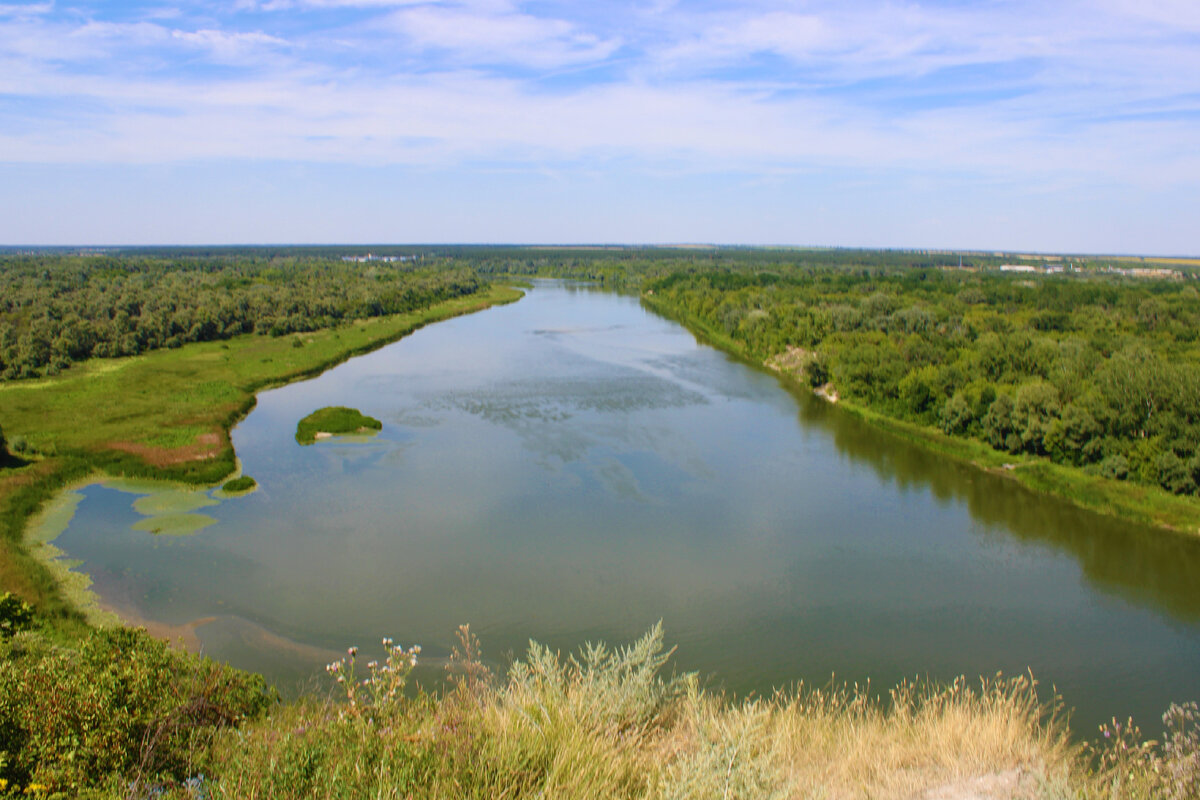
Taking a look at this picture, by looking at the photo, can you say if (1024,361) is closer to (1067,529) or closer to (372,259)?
(1067,529)

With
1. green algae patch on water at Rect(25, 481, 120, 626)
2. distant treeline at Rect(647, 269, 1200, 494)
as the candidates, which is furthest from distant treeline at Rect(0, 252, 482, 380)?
distant treeline at Rect(647, 269, 1200, 494)

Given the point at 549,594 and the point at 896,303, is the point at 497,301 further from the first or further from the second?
the point at 549,594

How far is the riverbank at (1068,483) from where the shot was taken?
631 inches

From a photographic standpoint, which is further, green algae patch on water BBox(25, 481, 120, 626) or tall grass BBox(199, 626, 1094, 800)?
green algae patch on water BBox(25, 481, 120, 626)

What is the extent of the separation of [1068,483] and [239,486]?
19.1m

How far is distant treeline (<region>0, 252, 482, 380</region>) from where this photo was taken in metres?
30.6

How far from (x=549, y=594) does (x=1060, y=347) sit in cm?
2121

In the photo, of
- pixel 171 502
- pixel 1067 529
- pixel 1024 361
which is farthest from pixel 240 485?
pixel 1024 361

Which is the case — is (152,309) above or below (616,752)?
above

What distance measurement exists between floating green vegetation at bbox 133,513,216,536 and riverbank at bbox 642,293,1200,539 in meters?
18.6

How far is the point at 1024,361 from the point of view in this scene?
2428 cm

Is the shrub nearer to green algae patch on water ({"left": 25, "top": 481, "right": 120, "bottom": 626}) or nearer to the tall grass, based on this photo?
green algae patch on water ({"left": 25, "top": 481, "right": 120, "bottom": 626})

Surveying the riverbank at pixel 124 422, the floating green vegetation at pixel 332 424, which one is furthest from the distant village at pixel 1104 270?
the floating green vegetation at pixel 332 424

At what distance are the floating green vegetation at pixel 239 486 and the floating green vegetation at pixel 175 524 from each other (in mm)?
1335
